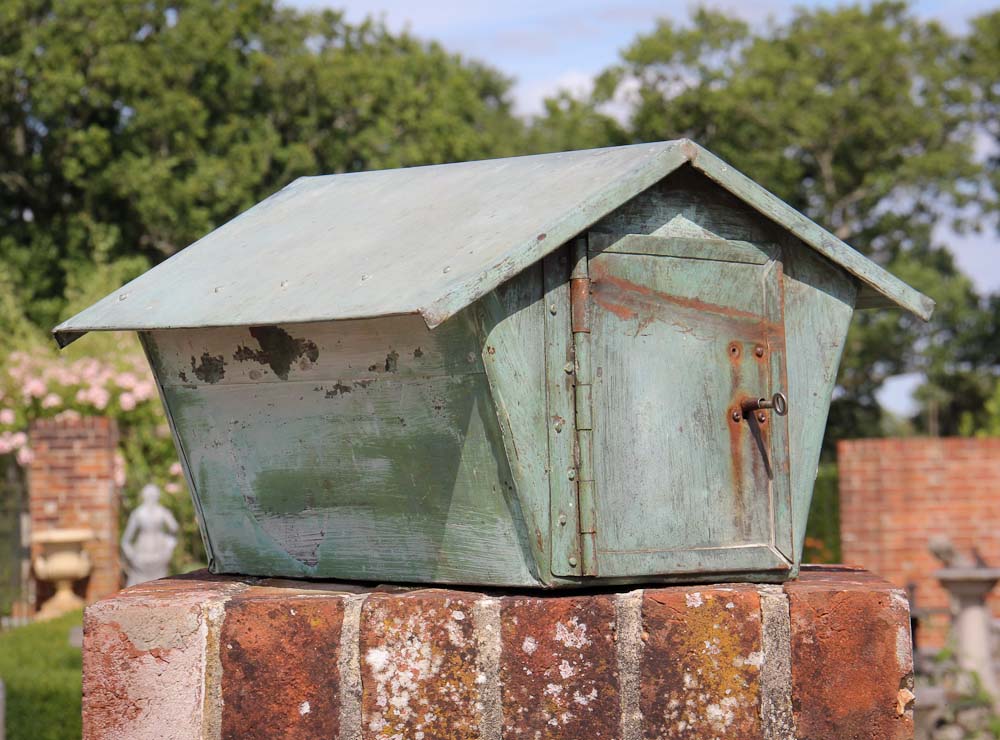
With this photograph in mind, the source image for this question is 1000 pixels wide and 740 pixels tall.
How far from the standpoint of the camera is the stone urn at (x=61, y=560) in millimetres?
9562

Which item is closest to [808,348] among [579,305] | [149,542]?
[579,305]

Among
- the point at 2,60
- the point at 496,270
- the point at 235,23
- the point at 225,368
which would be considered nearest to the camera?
the point at 496,270

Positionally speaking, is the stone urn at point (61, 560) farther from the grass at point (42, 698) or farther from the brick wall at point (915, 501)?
the brick wall at point (915, 501)

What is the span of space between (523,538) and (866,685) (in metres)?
0.76

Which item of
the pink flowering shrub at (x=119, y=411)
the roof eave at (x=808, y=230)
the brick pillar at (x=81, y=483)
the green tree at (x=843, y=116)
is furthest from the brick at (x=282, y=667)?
the green tree at (x=843, y=116)

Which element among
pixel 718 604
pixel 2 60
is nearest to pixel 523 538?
pixel 718 604

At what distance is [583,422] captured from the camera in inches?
102

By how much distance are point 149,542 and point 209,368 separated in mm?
6106

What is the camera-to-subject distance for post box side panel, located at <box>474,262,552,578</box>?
2.52m

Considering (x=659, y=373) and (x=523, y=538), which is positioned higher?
(x=659, y=373)

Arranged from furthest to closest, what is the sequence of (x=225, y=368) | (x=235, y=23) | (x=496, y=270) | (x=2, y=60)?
(x=235, y=23) < (x=2, y=60) < (x=225, y=368) < (x=496, y=270)

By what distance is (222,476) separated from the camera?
304 cm

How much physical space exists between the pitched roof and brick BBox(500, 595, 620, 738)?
2.19ft

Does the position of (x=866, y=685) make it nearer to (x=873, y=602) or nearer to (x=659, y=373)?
(x=873, y=602)
